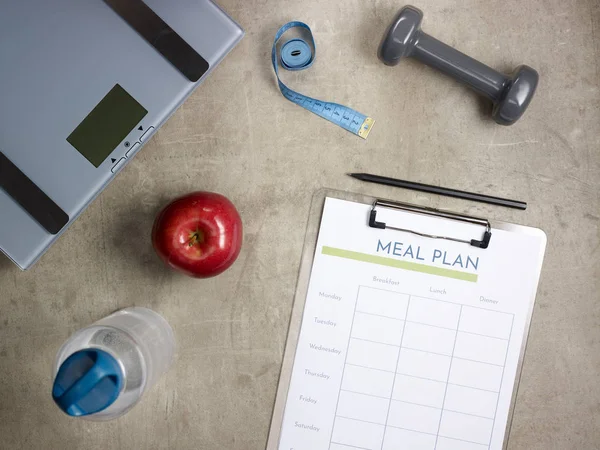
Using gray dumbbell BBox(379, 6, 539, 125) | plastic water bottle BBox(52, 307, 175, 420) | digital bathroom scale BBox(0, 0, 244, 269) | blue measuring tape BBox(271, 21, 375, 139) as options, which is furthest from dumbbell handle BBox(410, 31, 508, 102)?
plastic water bottle BBox(52, 307, 175, 420)

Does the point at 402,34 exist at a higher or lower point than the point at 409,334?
higher

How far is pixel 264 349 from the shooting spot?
97 centimetres

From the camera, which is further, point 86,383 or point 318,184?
point 318,184

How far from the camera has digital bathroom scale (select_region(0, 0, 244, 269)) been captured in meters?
0.83

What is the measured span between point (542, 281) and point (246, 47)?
68 cm

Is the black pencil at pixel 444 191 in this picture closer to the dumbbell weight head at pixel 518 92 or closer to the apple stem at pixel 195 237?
the dumbbell weight head at pixel 518 92

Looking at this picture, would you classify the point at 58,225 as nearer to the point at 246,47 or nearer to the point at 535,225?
the point at 246,47

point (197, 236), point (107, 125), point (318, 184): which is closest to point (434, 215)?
point (318, 184)

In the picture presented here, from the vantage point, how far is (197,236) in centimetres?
86

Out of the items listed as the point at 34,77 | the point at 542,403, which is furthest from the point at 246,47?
the point at 542,403

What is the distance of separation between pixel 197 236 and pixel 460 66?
524mm

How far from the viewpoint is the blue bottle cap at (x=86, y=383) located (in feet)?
2.47

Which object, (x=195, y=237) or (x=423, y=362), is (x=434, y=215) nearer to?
(x=423, y=362)

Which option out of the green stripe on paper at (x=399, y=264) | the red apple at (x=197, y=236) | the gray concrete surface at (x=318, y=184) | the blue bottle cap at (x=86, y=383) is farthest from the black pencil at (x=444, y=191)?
the blue bottle cap at (x=86, y=383)
